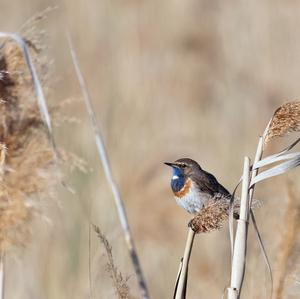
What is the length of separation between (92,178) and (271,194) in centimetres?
155

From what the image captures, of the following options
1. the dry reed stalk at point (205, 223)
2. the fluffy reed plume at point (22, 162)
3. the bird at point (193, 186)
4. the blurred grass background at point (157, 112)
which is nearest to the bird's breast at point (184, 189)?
the bird at point (193, 186)

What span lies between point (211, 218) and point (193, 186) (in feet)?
4.80

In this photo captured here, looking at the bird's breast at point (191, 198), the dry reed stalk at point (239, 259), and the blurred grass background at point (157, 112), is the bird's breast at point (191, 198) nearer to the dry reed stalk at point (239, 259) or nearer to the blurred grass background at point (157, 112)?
the blurred grass background at point (157, 112)

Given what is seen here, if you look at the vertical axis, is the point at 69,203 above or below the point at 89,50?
below

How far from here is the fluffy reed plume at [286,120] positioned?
7.75 ft

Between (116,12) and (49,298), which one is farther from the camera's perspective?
(116,12)

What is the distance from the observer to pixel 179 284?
2.39m

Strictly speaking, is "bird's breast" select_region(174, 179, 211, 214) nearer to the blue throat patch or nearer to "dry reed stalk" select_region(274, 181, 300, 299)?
the blue throat patch

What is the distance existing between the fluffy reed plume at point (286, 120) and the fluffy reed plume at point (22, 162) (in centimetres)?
93

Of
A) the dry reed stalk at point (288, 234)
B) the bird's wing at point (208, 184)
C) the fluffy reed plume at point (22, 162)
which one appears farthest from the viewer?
the bird's wing at point (208, 184)

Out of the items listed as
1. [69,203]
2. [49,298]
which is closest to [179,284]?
[49,298]

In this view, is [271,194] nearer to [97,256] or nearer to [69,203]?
[97,256]

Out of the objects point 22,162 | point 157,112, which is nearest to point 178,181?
point 22,162

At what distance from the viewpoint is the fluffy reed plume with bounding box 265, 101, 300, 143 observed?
7.75 ft
